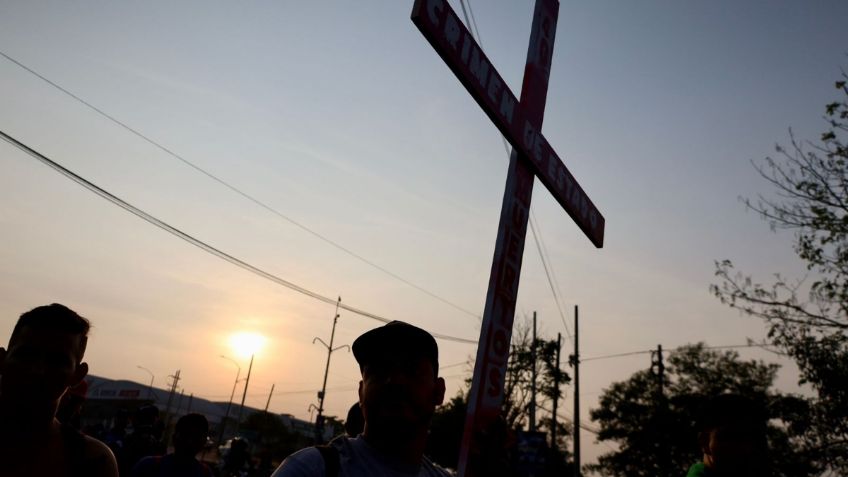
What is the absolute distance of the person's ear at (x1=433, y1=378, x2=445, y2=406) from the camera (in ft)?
6.67

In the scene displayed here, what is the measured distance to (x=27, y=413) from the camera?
1.86m

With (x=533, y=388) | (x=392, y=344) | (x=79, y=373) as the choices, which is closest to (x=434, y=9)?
(x=392, y=344)

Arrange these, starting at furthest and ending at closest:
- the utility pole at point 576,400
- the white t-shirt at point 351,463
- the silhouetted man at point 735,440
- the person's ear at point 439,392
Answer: the utility pole at point 576,400, the silhouetted man at point 735,440, the person's ear at point 439,392, the white t-shirt at point 351,463

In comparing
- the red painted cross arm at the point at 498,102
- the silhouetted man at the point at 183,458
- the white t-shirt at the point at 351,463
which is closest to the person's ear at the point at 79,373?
the white t-shirt at the point at 351,463

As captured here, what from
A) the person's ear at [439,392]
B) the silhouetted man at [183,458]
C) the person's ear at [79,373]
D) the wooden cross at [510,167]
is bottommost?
the silhouetted man at [183,458]

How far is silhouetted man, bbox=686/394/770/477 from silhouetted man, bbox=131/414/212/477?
4000 mm

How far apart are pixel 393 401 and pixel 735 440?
5.70 feet

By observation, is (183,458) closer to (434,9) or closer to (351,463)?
(351,463)

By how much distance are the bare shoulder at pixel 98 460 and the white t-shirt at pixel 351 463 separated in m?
0.78

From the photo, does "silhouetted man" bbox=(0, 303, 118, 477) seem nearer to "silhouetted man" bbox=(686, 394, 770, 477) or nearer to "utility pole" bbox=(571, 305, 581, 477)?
"silhouetted man" bbox=(686, 394, 770, 477)

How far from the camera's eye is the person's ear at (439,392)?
2.03 m

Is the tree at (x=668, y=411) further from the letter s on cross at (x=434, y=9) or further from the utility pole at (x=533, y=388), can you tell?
the letter s on cross at (x=434, y=9)

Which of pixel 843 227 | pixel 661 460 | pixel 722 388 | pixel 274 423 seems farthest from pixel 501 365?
pixel 274 423

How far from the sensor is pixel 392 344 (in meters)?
1.93
